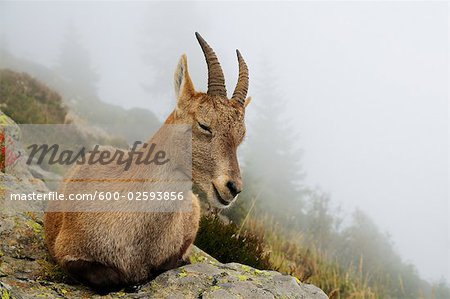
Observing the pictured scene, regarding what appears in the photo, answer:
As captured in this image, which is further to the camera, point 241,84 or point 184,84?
point 241,84

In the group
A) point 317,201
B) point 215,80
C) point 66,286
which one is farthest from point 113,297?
point 317,201

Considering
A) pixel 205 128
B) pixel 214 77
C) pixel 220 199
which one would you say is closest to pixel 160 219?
pixel 220 199

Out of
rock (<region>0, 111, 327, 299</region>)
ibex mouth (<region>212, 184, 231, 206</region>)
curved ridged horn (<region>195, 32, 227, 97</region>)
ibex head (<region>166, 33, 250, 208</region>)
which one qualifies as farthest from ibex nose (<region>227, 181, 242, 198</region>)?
rock (<region>0, 111, 327, 299</region>)

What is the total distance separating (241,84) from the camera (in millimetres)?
5250

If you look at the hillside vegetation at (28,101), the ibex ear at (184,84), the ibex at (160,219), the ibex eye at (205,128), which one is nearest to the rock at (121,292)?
the ibex at (160,219)

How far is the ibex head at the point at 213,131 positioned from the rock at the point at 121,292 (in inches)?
39.6

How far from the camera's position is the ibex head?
4.42 m

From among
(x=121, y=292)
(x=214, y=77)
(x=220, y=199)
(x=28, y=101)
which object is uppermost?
(x=28, y=101)

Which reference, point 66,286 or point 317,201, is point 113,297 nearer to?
point 66,286

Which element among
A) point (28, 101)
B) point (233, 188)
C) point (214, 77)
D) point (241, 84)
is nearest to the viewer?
point (233, 188)

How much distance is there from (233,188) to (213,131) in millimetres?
652

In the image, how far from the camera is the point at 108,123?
1791 inches

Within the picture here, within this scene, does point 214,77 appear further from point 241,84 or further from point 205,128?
point 205,128

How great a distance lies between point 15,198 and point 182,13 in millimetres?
100558
